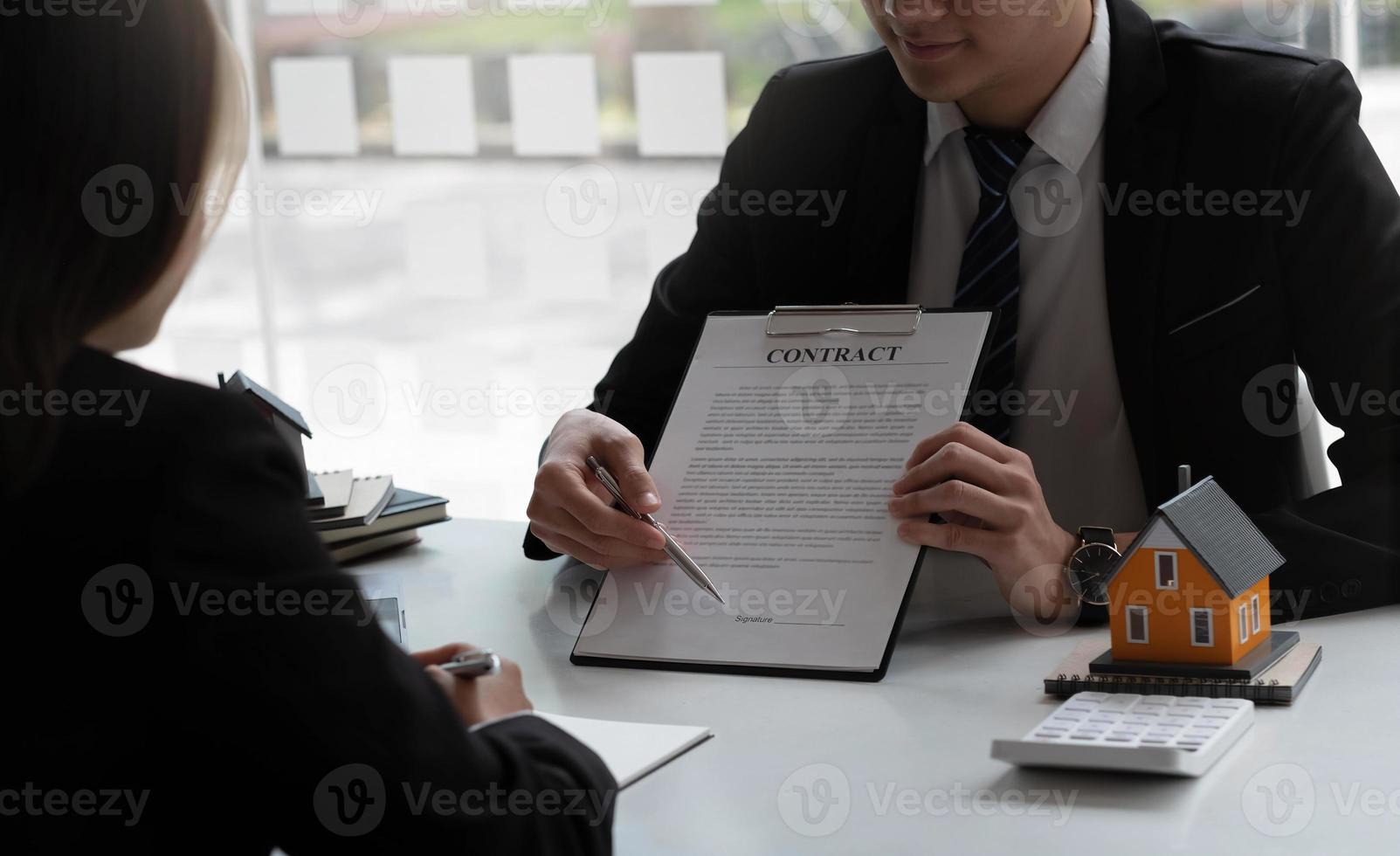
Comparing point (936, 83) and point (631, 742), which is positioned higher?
point (936, 83)

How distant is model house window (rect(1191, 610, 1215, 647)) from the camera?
1.06m

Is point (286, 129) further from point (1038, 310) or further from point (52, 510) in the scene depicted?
point (52, 510)

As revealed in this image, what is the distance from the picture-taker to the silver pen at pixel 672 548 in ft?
4.05

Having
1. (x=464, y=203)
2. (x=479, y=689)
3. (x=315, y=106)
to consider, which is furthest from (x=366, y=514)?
(x=315, y=106)

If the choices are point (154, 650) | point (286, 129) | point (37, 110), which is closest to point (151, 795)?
point (154, 650)

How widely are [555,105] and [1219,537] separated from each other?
11.6 feet

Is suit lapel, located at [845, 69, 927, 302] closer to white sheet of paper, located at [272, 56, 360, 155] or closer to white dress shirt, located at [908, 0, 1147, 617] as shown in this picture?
white dress shirt, located at [908, 0, 1147, 617]

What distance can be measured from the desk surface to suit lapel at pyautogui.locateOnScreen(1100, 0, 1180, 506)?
39 centimetres

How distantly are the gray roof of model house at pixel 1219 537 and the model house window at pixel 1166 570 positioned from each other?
21 mm

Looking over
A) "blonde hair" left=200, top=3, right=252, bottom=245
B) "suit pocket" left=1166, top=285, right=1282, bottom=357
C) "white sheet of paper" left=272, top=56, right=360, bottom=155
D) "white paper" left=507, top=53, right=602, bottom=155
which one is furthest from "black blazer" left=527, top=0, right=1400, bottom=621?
"white sheet of paper" left=272, top=56, right=360, bottom=155

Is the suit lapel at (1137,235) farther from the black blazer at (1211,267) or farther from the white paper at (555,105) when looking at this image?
the white paper at (555,105)

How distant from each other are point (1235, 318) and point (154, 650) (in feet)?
4.00

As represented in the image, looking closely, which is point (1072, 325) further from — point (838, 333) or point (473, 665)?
point (473, 665)

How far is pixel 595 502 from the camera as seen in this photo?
4.32 feet
